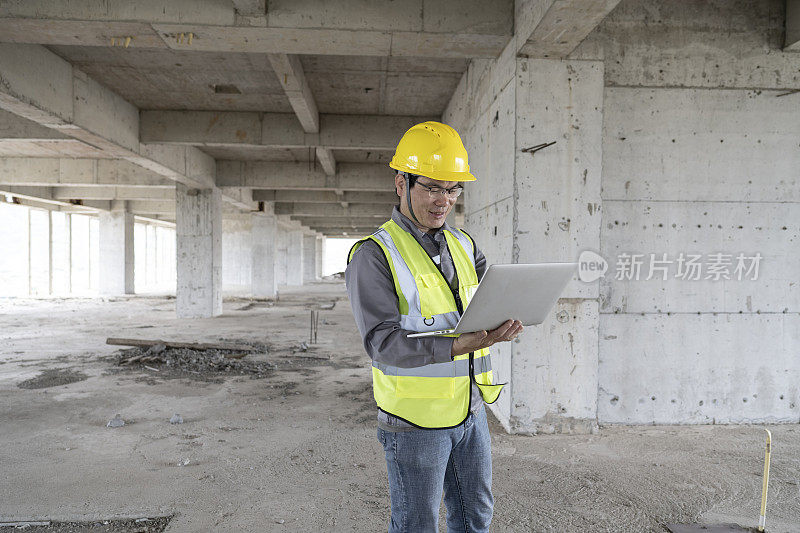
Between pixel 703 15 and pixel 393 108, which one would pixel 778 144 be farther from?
pixel 393 108

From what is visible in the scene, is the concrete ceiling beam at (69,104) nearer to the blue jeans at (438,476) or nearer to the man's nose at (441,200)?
the man's nose at (441,200)

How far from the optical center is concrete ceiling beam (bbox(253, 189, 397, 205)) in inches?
754

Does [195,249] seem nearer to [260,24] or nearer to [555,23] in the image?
[260,24]

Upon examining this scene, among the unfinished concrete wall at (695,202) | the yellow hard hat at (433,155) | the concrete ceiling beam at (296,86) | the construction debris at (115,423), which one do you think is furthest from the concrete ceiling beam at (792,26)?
the construction debris at (115,423)

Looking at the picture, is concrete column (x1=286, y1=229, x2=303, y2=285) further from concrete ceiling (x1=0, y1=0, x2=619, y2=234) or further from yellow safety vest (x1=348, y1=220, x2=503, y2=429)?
yellow safety vest (x1=348, y1=220, x2=503, y2=429)

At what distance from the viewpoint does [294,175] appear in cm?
1505

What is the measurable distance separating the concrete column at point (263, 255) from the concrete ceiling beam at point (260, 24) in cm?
1769

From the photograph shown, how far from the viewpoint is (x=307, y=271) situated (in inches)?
1718

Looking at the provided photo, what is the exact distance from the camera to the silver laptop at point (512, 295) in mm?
1692

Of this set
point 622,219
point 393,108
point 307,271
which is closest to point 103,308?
point 393,108

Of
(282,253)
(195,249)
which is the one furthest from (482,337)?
(282,253)

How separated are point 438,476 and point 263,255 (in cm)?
2220

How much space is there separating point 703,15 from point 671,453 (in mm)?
4497

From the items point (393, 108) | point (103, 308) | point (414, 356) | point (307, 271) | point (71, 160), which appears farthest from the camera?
point (307, 271)
